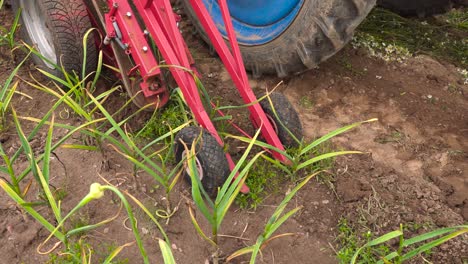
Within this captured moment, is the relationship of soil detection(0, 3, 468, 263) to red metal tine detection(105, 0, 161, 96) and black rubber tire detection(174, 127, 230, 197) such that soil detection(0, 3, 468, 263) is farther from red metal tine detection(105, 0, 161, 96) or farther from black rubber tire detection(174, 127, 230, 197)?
red metal tine detection(105, 0, 161, 96)

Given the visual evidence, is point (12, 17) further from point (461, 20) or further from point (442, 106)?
point (461, 20)

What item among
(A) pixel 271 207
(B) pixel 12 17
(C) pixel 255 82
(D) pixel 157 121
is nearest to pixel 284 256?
(A) pixel 271 207

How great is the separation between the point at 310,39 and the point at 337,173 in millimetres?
646

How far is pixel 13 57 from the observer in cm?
289

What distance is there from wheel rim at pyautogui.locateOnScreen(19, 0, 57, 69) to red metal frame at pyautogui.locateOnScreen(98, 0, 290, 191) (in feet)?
2.43

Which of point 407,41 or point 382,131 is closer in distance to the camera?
point 382,131

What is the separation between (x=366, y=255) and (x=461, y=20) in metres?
2.32

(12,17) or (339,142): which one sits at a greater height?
(12,17)

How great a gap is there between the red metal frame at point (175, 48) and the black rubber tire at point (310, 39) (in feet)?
1.44

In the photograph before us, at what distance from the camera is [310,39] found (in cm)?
247

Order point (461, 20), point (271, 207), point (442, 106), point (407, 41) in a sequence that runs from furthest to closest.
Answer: point (461, 20)
point (407, 41)
point (442, 106)
point (271, 207)

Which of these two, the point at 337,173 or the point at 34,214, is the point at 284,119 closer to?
the point at 337,173

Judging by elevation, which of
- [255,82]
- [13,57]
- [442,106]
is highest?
[13,57]

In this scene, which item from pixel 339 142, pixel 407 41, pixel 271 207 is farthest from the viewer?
pixel 407 41
